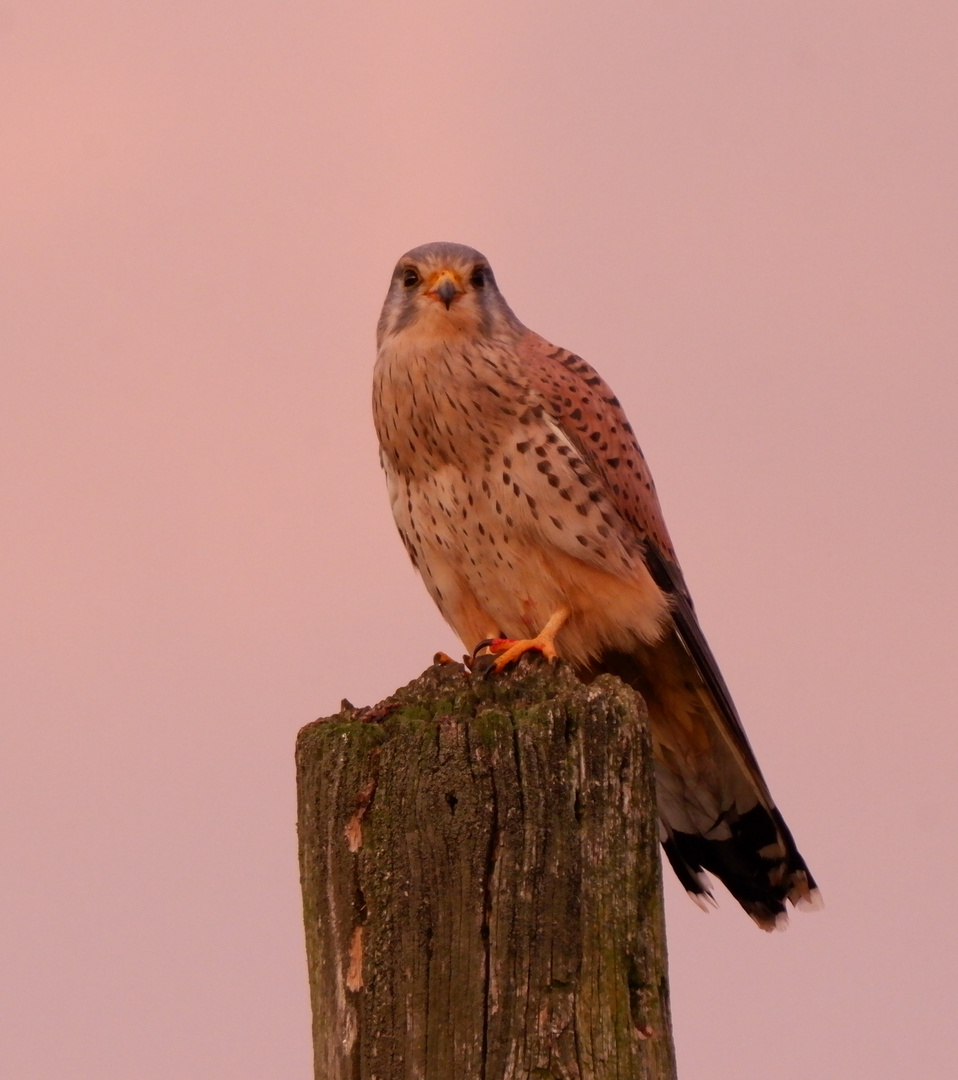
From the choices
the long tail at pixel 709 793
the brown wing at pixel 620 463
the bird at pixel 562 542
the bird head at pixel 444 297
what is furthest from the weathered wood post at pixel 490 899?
the bird head at pixel 444 297

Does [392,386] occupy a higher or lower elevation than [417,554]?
higher

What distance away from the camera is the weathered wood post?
2.76m

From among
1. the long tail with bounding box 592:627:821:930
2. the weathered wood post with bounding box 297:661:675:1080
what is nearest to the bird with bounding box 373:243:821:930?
the long tail with bounding box 592:627:821:930

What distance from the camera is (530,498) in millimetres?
4867

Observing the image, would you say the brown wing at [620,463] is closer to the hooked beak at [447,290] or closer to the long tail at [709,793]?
the long tail at [709,793]

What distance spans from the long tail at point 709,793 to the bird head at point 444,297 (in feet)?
3.86

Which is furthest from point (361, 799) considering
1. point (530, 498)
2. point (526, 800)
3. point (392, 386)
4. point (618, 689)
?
point (392, 386)

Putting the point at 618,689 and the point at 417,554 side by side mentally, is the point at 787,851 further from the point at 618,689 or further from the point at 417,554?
the point at 618,689

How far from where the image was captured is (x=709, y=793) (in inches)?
201

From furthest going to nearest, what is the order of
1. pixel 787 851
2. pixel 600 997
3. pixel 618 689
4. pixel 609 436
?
pixel 609 436 < pixel 787 851 < pixel 618 689 < pixel 600 997

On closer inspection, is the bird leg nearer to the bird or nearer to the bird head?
the bird

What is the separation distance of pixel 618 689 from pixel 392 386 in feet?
7.67

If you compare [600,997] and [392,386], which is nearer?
[600,997]

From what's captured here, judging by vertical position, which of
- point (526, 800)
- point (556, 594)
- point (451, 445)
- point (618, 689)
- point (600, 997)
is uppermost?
point (451, 445)
